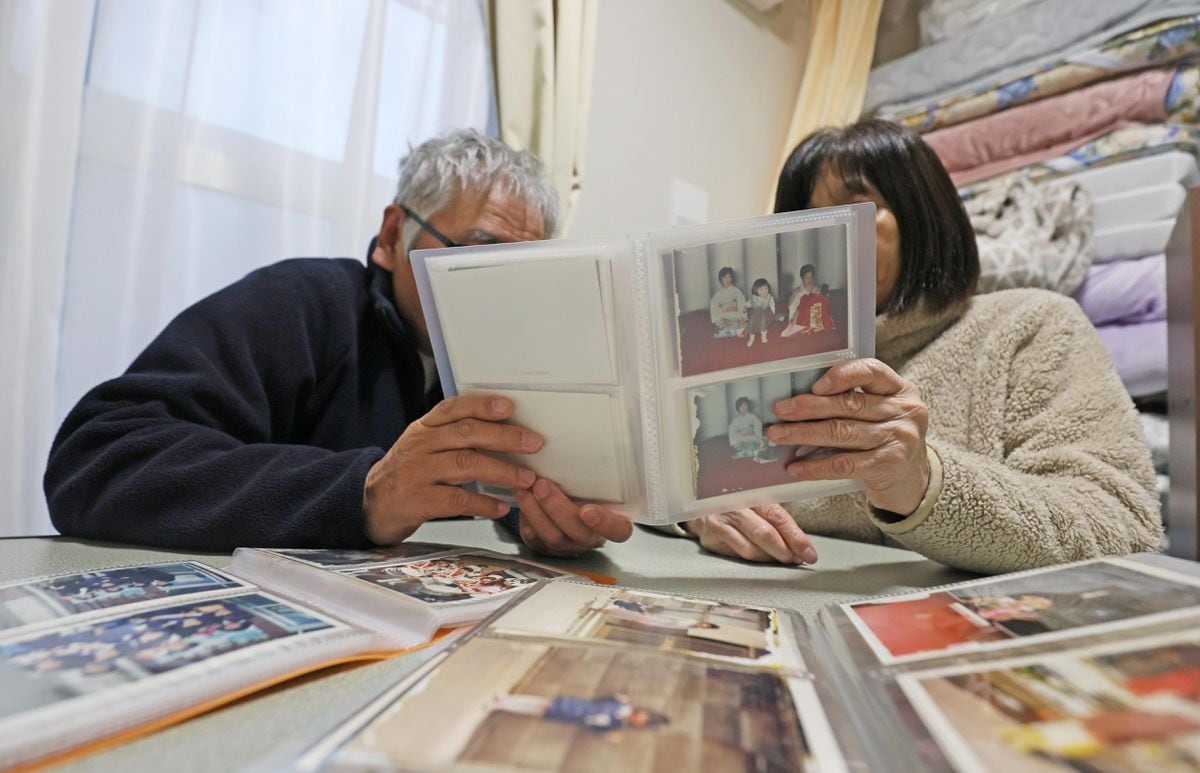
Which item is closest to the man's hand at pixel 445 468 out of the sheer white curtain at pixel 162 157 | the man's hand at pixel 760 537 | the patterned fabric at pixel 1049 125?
the man's hand at pixel 760 537

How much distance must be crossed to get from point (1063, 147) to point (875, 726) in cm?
176

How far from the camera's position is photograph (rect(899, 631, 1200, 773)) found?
0.20 m

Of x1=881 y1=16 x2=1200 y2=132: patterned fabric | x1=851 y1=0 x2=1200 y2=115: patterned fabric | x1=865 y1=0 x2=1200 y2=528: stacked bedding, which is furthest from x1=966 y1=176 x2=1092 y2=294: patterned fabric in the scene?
x1=851 y1=0 x2=1200 y2=115: patterned fabric

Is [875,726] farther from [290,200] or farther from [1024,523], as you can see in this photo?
[290,200]

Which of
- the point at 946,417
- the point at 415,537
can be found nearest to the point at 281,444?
the point at 415,537

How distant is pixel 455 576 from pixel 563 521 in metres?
0.13

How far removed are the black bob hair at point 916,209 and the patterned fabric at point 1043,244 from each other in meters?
0.48

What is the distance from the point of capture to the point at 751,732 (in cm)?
23

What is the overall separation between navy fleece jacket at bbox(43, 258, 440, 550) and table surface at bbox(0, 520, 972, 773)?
4cm

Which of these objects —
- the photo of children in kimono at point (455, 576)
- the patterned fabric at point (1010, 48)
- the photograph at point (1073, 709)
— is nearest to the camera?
the photograph at point (1073, 709)

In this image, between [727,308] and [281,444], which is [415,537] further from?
[727,308]

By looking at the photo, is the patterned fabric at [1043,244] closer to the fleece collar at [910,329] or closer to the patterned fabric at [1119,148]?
the patterned fabric at [1119,148]

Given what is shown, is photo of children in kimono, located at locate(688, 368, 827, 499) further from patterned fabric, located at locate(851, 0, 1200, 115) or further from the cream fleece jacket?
patterned fabric, located at locate(851, 0, 1200, 115)

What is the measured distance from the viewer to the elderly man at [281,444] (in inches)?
22.3
